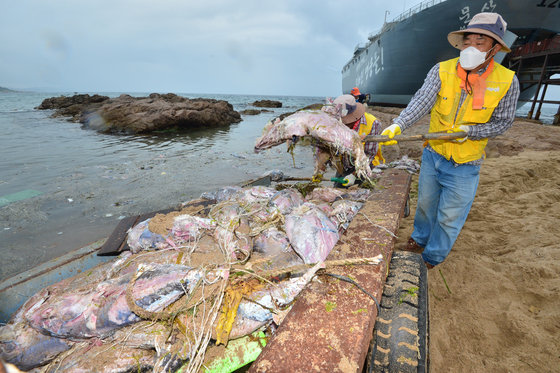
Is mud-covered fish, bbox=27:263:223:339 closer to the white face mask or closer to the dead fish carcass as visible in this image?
the dead fish carcass

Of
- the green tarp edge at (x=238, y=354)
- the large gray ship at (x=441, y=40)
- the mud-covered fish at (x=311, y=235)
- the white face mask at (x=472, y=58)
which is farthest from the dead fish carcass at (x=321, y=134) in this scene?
the large gray ship at (x=441, y=40)

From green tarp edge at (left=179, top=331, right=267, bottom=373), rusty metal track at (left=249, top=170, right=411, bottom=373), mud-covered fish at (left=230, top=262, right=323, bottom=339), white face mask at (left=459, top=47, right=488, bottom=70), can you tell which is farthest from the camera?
white face mask at (left=459, top=47, right=488, bottom=70)

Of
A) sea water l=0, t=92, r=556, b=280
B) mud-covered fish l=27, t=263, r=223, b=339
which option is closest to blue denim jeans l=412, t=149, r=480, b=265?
sea water l=0, t=92, r=556, b=280

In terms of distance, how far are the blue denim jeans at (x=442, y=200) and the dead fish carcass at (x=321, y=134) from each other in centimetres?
79

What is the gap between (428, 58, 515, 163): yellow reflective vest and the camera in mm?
2316

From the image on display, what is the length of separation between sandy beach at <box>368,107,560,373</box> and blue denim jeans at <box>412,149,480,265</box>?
37cm

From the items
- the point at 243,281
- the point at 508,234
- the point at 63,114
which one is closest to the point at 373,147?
the point at 508,234

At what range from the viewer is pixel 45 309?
5.62 ft

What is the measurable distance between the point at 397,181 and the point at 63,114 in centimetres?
3089

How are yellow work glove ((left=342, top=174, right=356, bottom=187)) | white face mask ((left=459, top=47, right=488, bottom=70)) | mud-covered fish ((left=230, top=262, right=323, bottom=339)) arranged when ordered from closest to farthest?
1. mud-covered fish ((left=230, top=262, right=323, bottom=339))
2. white face mask ((left=459, top=47, right=488, bottom=70))
3. yellow work glove ((left=342, top=174, right=356, bottom=187))

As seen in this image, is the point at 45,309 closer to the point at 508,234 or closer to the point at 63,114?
the point at 508,234

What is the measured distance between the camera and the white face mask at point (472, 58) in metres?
2.29

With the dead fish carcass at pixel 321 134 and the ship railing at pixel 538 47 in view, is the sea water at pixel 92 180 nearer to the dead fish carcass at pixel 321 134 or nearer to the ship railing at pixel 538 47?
the dead fish carcass at pixel 321 134

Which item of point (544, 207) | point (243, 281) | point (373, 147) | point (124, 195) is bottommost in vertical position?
point (124, 195)
